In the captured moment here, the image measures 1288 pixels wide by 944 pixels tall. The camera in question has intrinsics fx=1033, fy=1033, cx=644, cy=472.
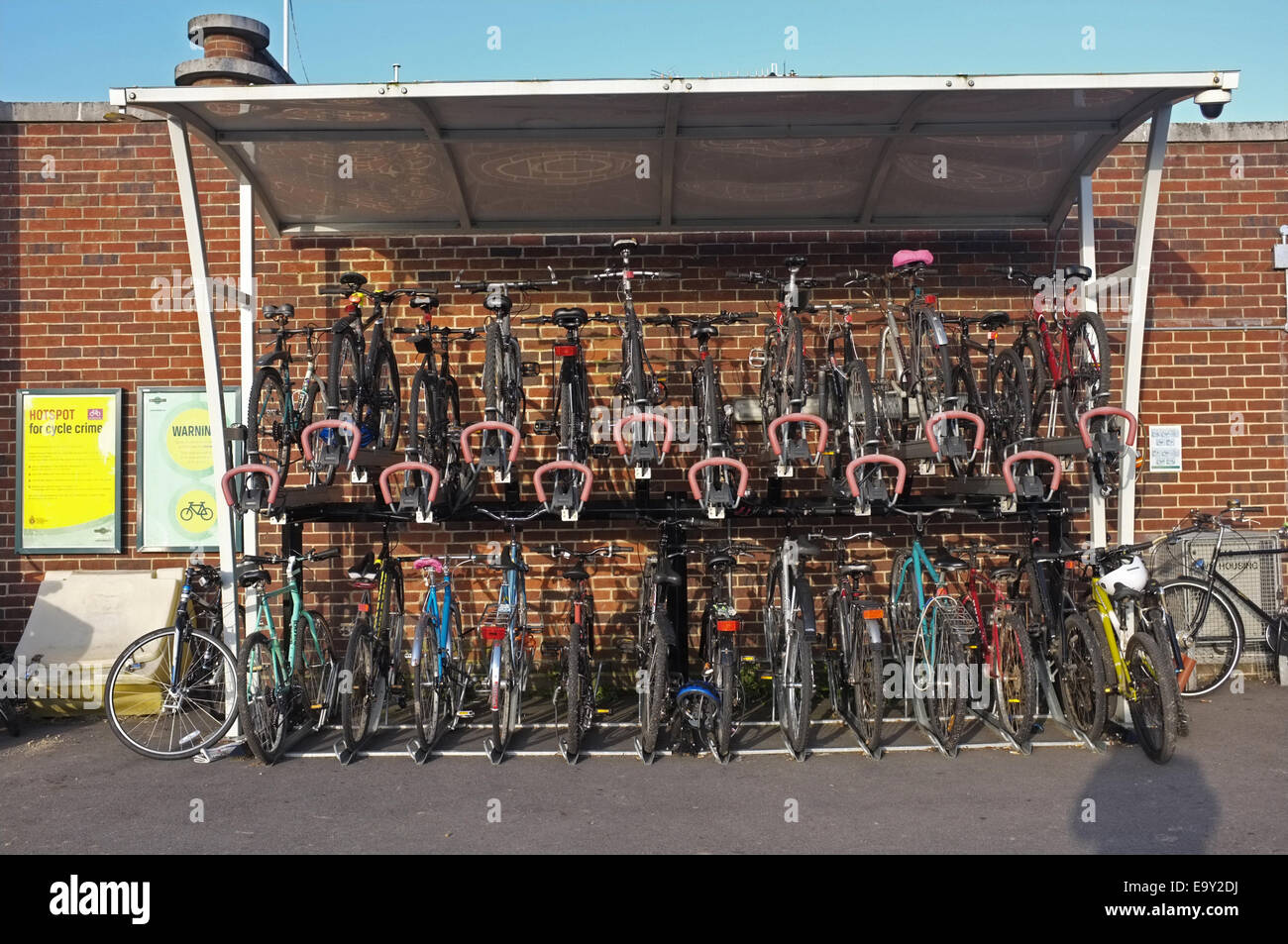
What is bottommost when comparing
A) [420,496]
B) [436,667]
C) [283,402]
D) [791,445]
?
[436,667]

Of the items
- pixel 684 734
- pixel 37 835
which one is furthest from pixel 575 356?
pixel 37 835

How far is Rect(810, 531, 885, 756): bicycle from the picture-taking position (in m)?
5.29

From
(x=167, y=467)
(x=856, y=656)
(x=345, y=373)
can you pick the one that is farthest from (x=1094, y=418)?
(x=167, y=467)

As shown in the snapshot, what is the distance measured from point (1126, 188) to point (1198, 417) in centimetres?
168

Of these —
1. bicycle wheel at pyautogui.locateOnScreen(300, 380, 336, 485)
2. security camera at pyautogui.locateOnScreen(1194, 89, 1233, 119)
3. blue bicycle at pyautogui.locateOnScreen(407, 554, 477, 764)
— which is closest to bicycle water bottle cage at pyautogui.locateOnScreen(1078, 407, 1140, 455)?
security camera at pyautogui.locateOnScreen(1194, 89, 1233, 119)

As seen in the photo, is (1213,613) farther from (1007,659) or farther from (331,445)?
(331,445)

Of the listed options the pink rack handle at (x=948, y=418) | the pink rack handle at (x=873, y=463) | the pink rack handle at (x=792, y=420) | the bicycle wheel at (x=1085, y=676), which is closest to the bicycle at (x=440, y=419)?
the pink rack handle at (x=792, y=420)

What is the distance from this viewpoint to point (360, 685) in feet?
18.4

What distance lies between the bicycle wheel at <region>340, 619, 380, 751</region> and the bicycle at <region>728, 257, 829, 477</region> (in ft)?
7.88

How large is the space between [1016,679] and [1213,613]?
227 centimetres

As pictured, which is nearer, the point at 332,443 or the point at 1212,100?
the point at 1212,100

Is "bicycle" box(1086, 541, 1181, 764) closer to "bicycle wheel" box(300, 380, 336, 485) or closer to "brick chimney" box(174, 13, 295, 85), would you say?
"bicycle wheel" box(300, 380, 336, 485)

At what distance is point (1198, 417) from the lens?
724 cm

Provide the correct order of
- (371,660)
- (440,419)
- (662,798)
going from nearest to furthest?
(662,798), (371,660), (440,419)
